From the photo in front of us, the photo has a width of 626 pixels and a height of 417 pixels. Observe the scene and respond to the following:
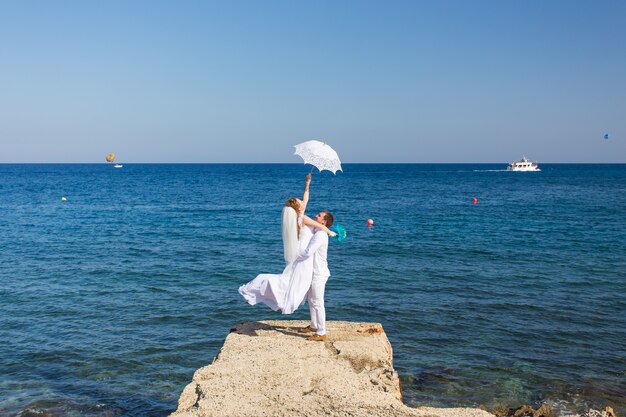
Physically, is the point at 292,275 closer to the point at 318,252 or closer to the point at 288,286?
the point at 288,286

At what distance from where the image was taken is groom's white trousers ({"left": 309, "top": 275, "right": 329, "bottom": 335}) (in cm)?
943

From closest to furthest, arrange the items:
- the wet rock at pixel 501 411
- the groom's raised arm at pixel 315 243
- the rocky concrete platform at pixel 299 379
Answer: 1. the rocky concrete platform at pixel 299 379
2. the groom's raised arm at pixel 315 243
3. the wet rock at pixel 501 411

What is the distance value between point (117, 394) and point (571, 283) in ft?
55.6

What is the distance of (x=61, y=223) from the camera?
3778cm

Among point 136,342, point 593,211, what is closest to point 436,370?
point 136,342

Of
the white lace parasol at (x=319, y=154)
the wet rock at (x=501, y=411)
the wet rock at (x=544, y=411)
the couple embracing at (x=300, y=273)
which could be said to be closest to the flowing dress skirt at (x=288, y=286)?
the couple embracing at (x=300, y=273)

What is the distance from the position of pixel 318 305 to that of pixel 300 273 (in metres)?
0.67

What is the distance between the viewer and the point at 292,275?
9.56 m

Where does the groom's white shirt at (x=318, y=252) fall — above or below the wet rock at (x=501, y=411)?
above

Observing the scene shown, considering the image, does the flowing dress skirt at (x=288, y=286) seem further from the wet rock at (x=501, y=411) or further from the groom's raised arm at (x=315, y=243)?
the wet rock at (x=501, y=411)

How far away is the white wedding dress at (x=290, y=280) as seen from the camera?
373 inches

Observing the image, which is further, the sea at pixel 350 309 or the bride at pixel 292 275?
the sea at pixel 350 309

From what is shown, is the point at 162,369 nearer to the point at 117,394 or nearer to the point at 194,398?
the point at 117,394

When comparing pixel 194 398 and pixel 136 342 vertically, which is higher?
pixel 194 398
